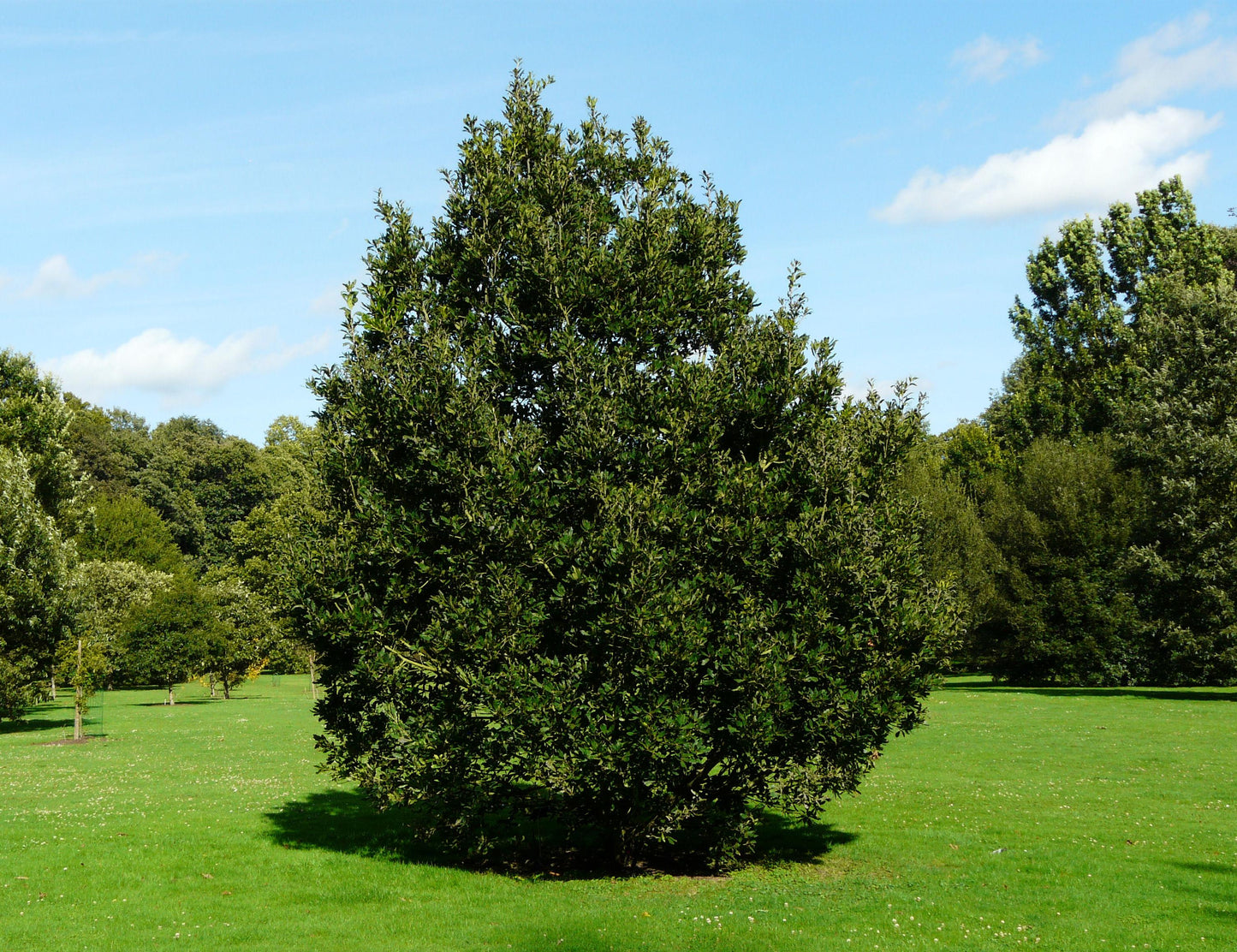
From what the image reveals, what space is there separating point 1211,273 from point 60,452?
235 feet

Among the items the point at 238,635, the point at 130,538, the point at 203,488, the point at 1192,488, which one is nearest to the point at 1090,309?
the point at 1192,488

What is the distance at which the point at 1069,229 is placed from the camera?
7150 cm

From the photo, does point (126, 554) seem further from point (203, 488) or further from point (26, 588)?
point (26, 588)

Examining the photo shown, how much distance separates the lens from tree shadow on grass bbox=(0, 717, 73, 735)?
131 feet

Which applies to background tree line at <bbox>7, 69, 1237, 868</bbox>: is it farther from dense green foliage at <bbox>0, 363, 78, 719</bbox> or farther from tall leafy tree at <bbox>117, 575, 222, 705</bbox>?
tall leafy tree at <bbox>117, 575, 222, 705</bbox>

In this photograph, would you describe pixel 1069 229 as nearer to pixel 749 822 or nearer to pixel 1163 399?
pixel 1163 399

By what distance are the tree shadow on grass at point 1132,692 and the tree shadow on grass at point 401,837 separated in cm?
2808

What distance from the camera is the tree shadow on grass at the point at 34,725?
40.1m

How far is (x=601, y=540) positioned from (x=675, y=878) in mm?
5968

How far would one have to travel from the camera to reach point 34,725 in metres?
42.4

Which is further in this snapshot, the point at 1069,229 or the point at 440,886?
the point at 1069,229

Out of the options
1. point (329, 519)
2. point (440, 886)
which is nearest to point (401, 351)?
point (329, 519)

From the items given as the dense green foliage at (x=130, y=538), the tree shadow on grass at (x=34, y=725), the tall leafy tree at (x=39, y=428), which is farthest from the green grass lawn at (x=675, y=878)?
the dense green foliage at (x=130, y=538)

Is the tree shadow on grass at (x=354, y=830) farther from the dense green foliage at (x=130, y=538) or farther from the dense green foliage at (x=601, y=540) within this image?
the dense green foliage at (x=130, y=538)
